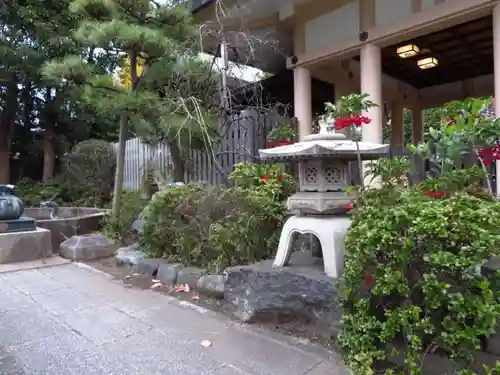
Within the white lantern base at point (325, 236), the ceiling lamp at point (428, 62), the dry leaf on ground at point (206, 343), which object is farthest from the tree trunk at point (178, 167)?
the ceiling lamp at point (428, 62)

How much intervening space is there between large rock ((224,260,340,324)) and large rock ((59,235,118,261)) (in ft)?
9.90

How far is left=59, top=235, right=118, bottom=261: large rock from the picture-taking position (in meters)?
5.30

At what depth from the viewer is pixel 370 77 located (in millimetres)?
5707

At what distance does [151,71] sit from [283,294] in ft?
14.5

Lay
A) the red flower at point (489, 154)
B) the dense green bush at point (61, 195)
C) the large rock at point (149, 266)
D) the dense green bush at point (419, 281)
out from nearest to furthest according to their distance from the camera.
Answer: the dense green bush at point (419, 281), the red flower at point (489, 154), the large rock at point (149, 266), the dense green bush at point (61, 195)

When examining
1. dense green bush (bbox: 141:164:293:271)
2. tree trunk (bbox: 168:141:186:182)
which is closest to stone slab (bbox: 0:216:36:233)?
dense green bush (bbox: 141:164:293:271)

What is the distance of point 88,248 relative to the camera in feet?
17.5

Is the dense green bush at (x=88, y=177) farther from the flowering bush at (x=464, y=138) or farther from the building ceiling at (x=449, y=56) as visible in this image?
the flowering bush at (x=464, y=138)

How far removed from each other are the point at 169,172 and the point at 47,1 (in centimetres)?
685

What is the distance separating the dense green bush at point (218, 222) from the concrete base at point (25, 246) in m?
1.88

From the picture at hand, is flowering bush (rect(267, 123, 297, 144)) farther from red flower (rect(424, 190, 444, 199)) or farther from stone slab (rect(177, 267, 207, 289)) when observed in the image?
red flower (rect(424, 190, 444, 199))

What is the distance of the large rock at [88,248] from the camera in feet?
17.4

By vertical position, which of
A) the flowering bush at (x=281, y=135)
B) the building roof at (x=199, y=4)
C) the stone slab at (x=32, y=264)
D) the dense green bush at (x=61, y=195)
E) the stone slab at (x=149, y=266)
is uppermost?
the building roof at (x=199, y=4)

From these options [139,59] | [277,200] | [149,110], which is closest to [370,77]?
[277,200]
